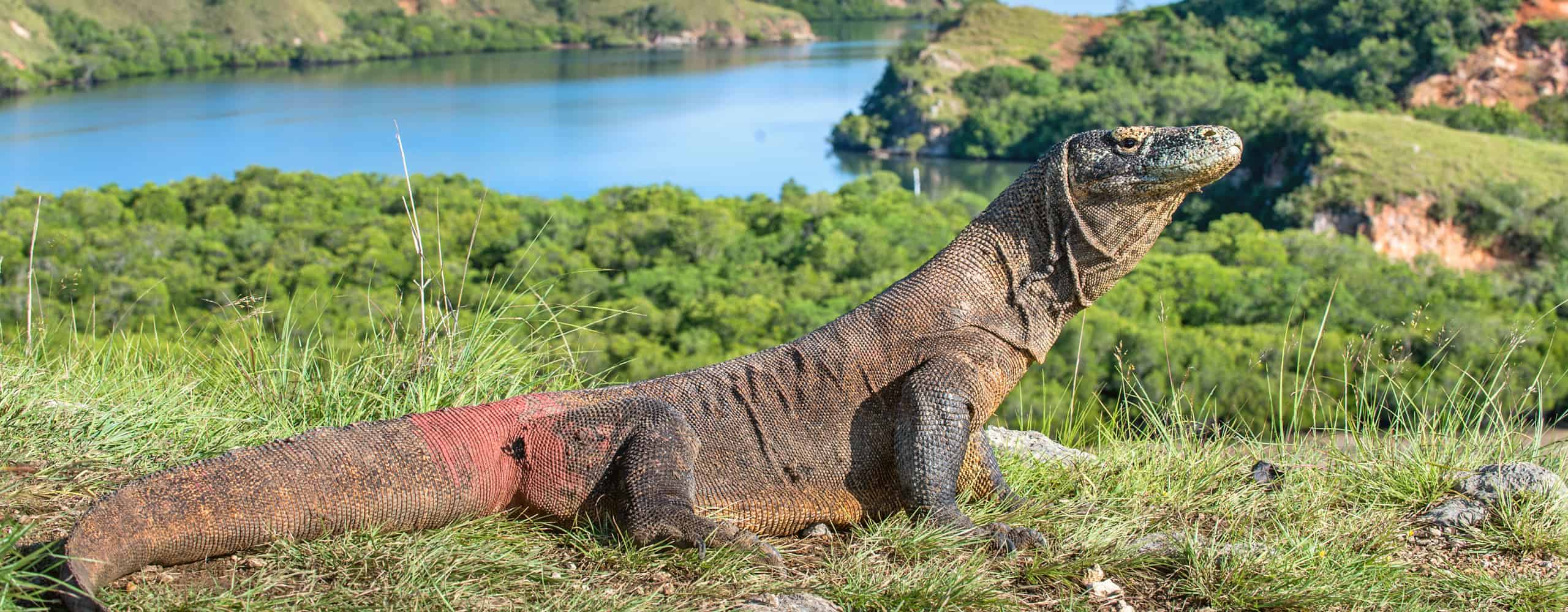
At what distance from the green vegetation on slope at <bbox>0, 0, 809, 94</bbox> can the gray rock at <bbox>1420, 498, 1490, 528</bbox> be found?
350ft

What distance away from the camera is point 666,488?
3.54m

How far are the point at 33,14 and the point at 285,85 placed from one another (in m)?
28.0

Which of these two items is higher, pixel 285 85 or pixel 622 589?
pixel 622 589

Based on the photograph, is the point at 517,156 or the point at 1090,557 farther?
the point at 517,156

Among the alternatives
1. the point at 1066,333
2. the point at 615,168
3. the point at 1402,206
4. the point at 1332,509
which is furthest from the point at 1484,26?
the point at 1332,509

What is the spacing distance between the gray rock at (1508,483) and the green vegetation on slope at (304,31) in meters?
107

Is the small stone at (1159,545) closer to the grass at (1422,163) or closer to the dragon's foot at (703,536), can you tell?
the dragon's foot at (703,536)

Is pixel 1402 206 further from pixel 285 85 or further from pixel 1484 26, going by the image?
pixel 285 85

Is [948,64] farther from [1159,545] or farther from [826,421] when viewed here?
[1159,545]

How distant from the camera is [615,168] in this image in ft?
213

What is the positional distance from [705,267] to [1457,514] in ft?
144

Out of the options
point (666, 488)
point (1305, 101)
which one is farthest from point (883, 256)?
point (1305, 101)

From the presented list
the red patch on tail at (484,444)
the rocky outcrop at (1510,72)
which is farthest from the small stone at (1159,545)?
the rocky outcrop at (1510,72)

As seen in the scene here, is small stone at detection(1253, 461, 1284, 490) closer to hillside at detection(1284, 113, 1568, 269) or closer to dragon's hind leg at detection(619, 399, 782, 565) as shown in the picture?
dragon's hind leg at detection(619, 399, 782, 565)
